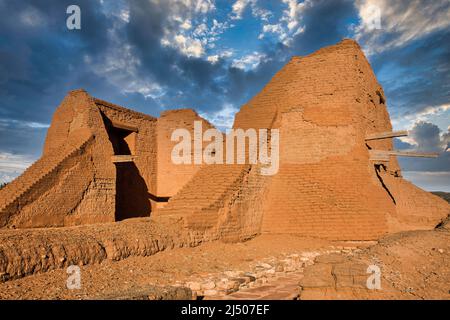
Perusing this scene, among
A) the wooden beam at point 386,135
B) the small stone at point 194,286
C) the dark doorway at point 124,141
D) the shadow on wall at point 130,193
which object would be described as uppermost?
the dark doorway at point 124,141

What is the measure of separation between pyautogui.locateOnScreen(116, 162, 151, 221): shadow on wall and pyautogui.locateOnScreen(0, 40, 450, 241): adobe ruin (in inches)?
97.4

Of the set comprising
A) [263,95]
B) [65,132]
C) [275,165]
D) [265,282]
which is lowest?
[265,282]

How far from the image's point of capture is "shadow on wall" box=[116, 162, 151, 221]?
710 inches

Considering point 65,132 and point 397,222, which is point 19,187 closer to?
point 65,132

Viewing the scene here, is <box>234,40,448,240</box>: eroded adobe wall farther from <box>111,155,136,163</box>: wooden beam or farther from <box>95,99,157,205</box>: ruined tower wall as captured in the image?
<box>95,99,157,205</box>: ruined tower wall

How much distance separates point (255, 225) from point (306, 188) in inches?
80.3

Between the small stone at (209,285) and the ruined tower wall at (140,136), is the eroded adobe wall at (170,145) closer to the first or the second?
the ruined tower wall at (140,136)

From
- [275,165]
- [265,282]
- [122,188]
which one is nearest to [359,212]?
[275,165]

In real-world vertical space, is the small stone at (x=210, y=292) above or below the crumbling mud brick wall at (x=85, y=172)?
below

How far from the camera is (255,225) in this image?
1135 cm

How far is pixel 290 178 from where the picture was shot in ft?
39.2

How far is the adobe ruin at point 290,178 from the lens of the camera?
413 inches

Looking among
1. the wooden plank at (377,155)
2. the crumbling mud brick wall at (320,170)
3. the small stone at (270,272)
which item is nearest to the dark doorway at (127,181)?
the crumbling mud brick wall at (320,170)

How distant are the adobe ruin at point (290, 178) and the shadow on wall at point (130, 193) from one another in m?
2.47
